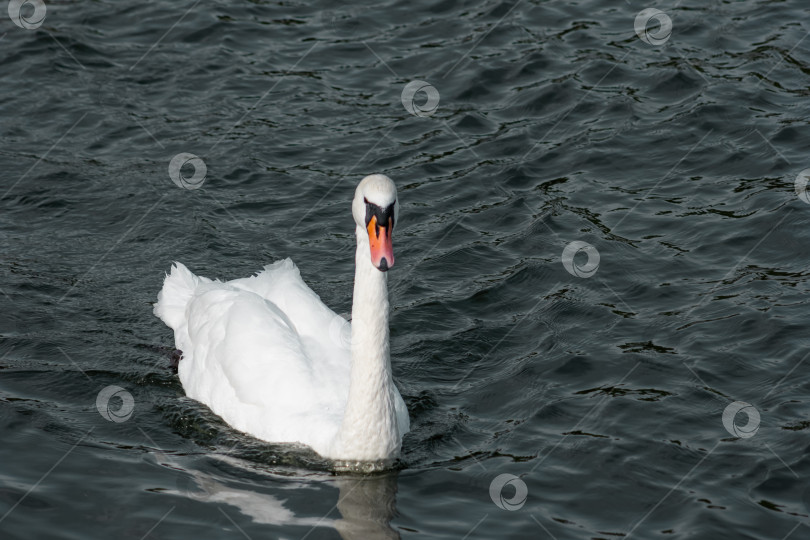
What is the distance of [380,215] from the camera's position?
7891mm

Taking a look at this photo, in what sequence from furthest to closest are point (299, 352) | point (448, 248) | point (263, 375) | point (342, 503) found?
1. point (448, 248)
2. point (299, 352)
3. point (263, 375)
4. point (342, 503)
